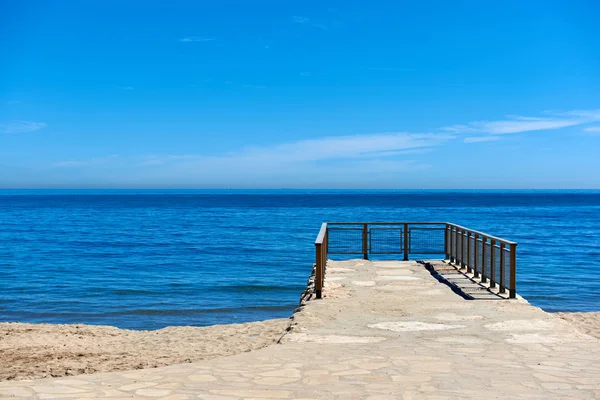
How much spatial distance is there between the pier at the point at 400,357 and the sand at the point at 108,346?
5.43 ft

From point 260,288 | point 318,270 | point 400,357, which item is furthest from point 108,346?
point 260,288

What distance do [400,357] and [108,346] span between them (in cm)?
724

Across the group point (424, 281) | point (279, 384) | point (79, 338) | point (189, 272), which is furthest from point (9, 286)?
point (279, 384)

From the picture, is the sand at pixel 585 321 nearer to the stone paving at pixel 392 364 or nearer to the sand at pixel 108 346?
the stone paving at pixel 392 364

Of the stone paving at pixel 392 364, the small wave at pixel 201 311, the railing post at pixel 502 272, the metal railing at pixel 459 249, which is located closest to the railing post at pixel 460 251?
the metal railing at pixel 459 249

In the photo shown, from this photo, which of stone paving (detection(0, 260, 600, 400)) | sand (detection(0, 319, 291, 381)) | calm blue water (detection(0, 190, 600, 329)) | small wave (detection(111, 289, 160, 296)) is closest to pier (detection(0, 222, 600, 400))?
stone paving (detection(0, 260, 600, 400))

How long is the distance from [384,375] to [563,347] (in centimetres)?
319

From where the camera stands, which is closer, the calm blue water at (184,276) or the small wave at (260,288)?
the calm blue water at (184,276)

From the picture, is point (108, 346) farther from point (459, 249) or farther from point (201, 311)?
point (459, 249)

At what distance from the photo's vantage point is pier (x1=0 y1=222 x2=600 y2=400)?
6256mm

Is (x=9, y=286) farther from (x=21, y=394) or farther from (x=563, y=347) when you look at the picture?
(x=563, y=347)

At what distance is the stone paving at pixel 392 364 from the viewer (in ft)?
20.4

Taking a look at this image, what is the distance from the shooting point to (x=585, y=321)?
47.2 feet

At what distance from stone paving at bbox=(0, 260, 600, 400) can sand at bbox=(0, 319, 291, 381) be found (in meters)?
1.66
